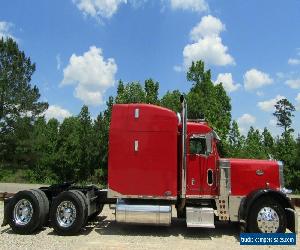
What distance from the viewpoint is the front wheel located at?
12109mm

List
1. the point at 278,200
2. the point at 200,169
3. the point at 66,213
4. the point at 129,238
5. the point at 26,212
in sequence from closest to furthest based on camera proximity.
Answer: the point at 129,238, the point at 278,200, the point at 66,213, the point at 26,212, the point at 200,169

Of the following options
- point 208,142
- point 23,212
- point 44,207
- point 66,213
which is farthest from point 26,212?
point 208,142

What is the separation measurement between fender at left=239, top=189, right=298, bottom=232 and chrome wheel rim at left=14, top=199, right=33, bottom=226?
5.85 meters

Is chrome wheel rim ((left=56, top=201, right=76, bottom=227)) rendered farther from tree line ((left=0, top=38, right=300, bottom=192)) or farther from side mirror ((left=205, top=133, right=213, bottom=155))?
tree line ((left=0, top=38, right=300, bottom=192))

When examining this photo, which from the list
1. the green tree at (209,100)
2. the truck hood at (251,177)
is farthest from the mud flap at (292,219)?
the green tree at (209,100)

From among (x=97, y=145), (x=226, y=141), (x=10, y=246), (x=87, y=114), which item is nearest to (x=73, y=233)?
(x=10, y=246)

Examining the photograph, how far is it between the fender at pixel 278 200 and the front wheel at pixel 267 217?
4.4 inches

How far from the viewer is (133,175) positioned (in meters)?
12.6

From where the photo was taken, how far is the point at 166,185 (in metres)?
12.6

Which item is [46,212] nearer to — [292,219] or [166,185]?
[166,185]

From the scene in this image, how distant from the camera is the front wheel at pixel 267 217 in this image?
12.1m

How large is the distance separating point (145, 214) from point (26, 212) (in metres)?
3.37

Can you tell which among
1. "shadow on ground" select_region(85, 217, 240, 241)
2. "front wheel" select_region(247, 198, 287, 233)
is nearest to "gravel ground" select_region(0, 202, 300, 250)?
"shadow on ground" select_region(85, 217, 240, 241)

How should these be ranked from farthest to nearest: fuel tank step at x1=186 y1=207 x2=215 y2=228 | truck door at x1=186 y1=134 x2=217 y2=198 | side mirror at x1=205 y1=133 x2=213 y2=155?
1. truck door at x1=186 y1=134 x2=217 y2=198
2. side mirror at x1=205 y1=133 x2=213 y2=155
3. fuel tank step at x1=186 y1=207 x2=215 y2=228
